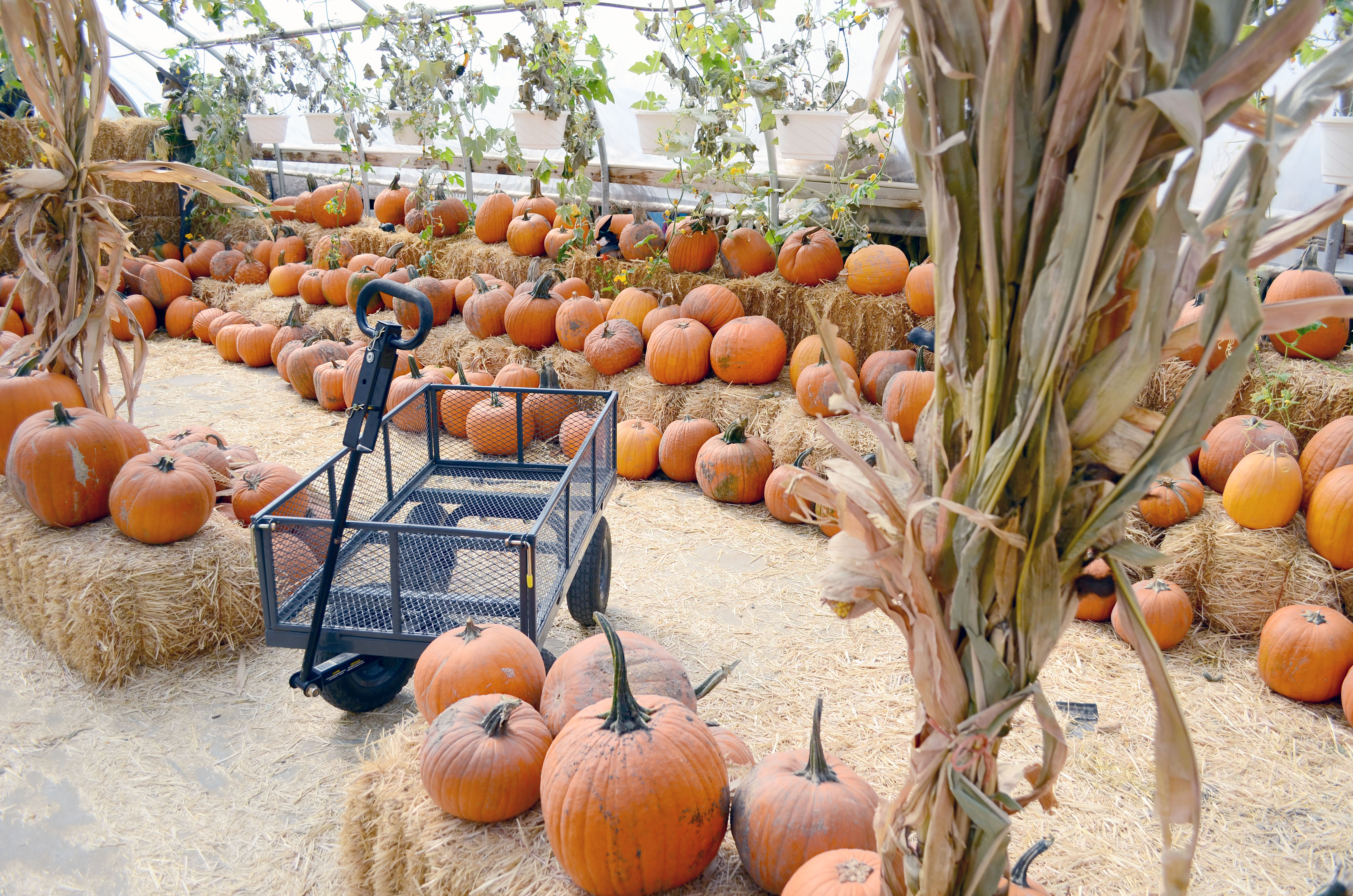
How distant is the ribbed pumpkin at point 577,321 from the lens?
5660mm

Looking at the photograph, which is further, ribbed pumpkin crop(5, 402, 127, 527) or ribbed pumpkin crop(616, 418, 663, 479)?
ribbed pumpkin crop(616, 418, 663, 479)

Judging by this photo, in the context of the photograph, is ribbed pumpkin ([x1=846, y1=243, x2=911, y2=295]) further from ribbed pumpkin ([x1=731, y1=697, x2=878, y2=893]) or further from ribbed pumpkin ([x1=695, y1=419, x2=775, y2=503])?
ribbed pumpkin ([x1=731, y1=697, x2=878, y2=893])

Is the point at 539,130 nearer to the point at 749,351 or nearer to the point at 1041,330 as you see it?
the point at 749,351

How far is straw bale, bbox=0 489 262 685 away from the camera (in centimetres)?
298

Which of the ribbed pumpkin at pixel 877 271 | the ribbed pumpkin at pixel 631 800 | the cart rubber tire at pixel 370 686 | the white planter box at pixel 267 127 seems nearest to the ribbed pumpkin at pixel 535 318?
the ribbed pumpkin at pixel 877 271

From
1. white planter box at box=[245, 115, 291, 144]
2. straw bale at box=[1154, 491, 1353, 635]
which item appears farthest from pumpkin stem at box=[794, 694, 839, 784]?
white planter box at box=[245, 115, 291, 144]

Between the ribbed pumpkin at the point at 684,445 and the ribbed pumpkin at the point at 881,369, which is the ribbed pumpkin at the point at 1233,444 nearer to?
the ribbed pumpkin at the point at 881,369

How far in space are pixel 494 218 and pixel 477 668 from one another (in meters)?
5.82

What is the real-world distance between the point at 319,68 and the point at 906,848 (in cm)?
1030

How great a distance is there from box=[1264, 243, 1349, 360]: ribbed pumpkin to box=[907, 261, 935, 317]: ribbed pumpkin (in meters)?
1.56

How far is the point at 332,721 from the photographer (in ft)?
9.32

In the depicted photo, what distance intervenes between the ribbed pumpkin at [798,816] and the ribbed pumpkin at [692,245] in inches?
178

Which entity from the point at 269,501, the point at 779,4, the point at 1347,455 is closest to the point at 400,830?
the point at 269,501

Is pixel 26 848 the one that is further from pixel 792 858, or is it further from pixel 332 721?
pixel 792 858
